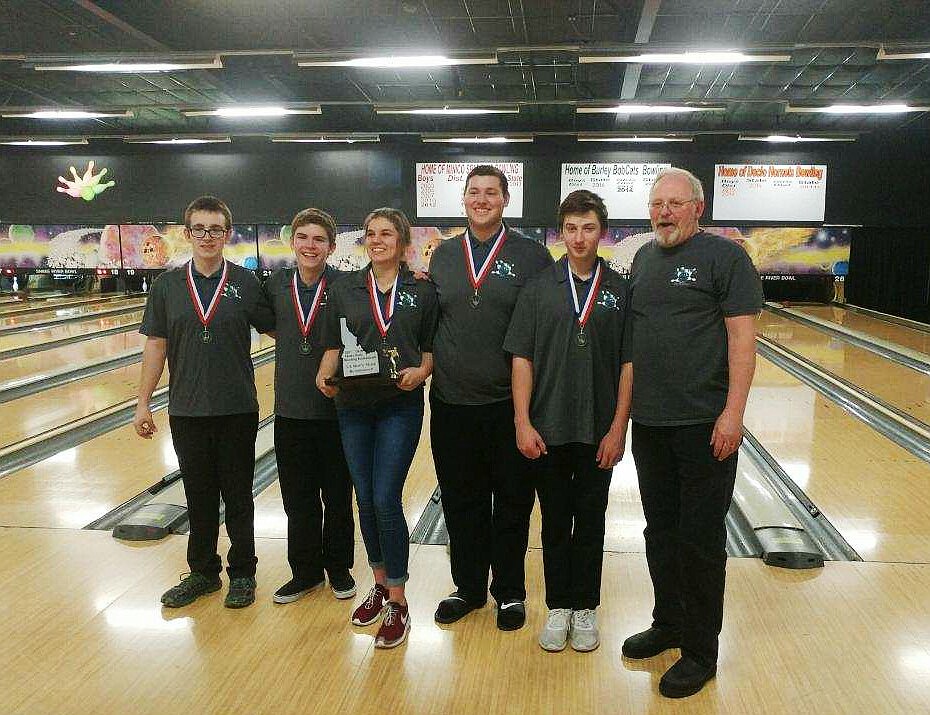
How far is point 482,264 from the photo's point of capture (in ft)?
7.70

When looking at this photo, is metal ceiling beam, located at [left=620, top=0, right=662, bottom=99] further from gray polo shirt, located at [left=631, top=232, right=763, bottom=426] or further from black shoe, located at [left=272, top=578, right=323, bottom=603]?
black shoe, located at [left=272, top=578, right=323, bottom=603]

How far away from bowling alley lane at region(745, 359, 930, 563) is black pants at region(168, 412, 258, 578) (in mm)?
2372

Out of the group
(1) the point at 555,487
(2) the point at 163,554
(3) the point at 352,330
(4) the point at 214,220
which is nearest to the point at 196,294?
(4) the point at 214,220

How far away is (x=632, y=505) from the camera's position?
3680 millimetres

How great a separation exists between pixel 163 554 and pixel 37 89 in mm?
9890

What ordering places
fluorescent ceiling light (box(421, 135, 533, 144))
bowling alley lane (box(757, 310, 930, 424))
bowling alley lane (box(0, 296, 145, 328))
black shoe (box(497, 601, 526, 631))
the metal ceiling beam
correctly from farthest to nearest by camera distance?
fluorescent ceiling light (box(421, 135, 533, 144))
bowling alley lane (box(0, 296, 145, 328))
the metal ceiling beam
bowling alley lane (box(757, 310, 930, 424))
black shoe (box(497, 601, 526, 631))

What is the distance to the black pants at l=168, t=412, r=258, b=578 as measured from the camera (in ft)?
8.38

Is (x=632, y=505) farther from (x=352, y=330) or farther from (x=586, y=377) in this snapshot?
(x=352, y=330)

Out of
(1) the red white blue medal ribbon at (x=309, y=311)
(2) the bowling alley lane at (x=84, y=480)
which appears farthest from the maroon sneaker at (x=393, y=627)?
(2) the bowling alley lane at (x=84, y=480)

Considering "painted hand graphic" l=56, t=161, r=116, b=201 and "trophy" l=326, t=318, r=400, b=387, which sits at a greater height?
"painted hand graphic" l=56, t=161, r=116, b=201

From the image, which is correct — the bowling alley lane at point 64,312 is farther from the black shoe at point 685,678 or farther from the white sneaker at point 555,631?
the black shoe at point 685,678

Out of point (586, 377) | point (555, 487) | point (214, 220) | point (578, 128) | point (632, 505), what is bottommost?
point (632, 505)

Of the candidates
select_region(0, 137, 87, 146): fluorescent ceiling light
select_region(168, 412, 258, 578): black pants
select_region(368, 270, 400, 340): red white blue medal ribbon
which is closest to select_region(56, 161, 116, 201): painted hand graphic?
select_region(0, 137, 87, 146): fluorescent ceiling light

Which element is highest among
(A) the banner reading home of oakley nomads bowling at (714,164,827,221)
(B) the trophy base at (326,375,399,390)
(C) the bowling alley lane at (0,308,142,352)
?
(A) the banner reading home of oakley nomads bowling at (714,164,827,221)
